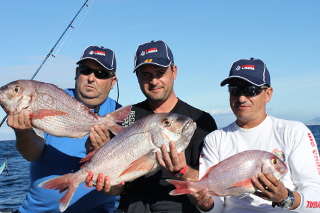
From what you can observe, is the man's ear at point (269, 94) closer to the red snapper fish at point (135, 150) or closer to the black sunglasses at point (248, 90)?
the black sunglasses at point (248, 90)

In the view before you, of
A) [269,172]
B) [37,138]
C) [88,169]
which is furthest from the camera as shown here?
[37,138]

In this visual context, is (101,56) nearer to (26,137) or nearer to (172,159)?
(26,137)

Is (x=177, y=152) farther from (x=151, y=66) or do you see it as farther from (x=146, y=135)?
(x=151, y=66)

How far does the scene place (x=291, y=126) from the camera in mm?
4496

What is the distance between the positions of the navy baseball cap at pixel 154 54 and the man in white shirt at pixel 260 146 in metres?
0.87

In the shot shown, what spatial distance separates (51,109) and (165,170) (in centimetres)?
169

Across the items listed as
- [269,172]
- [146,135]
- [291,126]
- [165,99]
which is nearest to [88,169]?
[146,135]

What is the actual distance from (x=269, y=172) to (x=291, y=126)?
0.87 metres

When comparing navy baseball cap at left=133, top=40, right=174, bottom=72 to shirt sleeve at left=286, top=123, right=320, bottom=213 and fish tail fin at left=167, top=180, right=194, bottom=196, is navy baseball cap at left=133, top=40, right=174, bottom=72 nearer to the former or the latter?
fish tail fin at left=167, top=180, right=194, bottom=196

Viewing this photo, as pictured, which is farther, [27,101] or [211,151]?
[211,151]

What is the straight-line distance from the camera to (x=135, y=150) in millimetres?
4055

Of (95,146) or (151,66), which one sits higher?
(151,66)

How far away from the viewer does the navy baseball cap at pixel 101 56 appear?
16.7 feet

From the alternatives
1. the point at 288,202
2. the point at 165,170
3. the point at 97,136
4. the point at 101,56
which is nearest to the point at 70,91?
the point at 101,56
